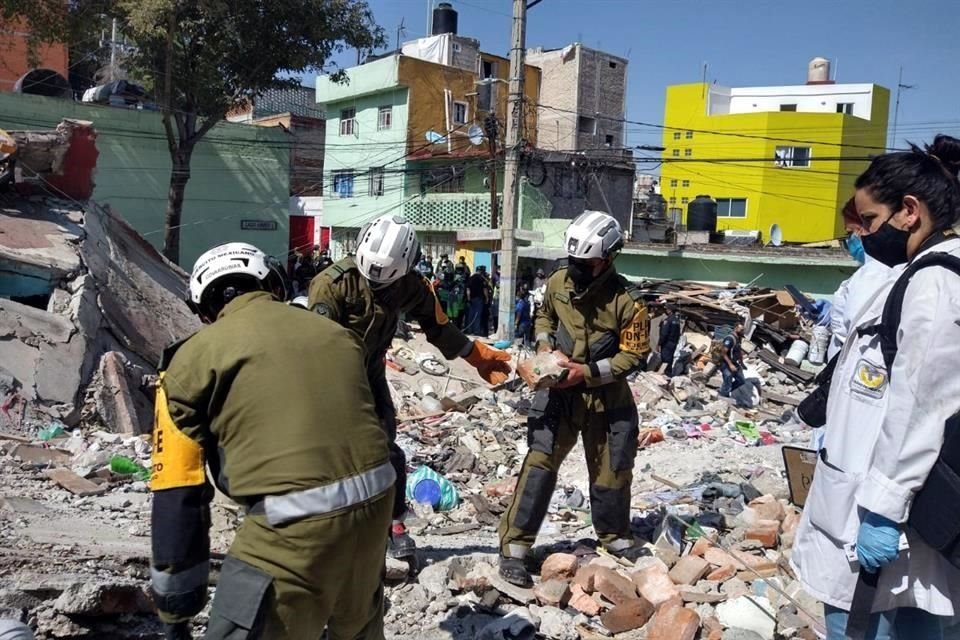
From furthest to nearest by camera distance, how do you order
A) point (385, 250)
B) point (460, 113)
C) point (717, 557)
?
point (460, 113)
point (717, 557)
point (385, 250)

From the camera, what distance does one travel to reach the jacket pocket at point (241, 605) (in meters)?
2.10

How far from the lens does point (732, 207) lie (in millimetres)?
38500

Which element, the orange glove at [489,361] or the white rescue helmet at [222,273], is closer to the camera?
the white rescue helmet at [222,273]

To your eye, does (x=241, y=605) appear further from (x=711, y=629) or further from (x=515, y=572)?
(x=711, y=629)

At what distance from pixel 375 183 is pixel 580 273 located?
94.2ft

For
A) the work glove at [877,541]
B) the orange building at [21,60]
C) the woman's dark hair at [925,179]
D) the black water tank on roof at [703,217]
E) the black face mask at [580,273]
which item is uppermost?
the orange building at [21,60]

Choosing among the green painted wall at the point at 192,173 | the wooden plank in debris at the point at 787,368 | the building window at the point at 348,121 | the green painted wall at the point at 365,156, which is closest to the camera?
the wooden plank in debris at the point at 787,368

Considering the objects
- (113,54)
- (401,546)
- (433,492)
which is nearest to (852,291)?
(401,546)

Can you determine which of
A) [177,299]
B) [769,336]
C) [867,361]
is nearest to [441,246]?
[769,336]

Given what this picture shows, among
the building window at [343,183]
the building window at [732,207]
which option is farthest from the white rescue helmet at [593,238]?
the building window at [732,207]

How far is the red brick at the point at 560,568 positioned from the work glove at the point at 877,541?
207 centimetres

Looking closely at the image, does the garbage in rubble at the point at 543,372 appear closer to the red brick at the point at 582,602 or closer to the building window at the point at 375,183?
the red brick at the point at 582,602

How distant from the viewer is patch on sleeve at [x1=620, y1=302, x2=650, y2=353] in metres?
4.42

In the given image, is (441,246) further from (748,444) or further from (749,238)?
(748,444)
